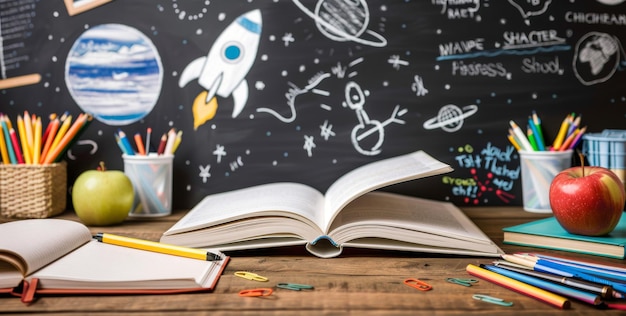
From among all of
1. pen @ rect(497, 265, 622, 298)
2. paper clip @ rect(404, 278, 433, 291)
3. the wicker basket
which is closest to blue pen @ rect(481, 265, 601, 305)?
pen @ rect(497, 265, 622, 298)

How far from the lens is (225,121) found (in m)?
1.44

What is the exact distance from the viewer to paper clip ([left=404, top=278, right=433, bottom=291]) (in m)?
0.83

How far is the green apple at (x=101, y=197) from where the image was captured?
122 centimetres

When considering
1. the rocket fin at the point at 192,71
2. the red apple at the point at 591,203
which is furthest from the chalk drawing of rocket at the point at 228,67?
the red apple at the point at 591,203

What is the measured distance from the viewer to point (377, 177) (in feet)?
3.49

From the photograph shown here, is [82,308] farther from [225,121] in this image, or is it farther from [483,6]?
[483,6]

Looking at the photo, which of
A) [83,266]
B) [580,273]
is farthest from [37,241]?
[580,273]

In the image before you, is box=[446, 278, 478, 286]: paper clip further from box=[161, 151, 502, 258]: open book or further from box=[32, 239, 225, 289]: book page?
box=[32, 239, 225, 289]: book page

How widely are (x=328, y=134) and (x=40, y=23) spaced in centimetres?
71

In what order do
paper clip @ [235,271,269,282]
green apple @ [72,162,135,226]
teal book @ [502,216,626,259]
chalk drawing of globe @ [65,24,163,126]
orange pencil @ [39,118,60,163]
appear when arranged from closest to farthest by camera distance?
paper clip @ [235,271,269,282] → teal book @ [502,216,626,259] → green apple @ [72,162,135,226] → orange pencil @ [39,118,60,163] → chalk drawing of globe @ [65,24,163,126]

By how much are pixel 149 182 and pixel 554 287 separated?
0.88m

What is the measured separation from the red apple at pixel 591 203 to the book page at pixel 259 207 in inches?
16.2

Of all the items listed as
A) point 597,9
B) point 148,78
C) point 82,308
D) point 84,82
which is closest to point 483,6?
point 597,9

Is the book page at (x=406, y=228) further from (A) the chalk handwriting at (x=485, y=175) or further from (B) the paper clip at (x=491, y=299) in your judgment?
(A) the chalk handwriting at (x=485, y=175)
